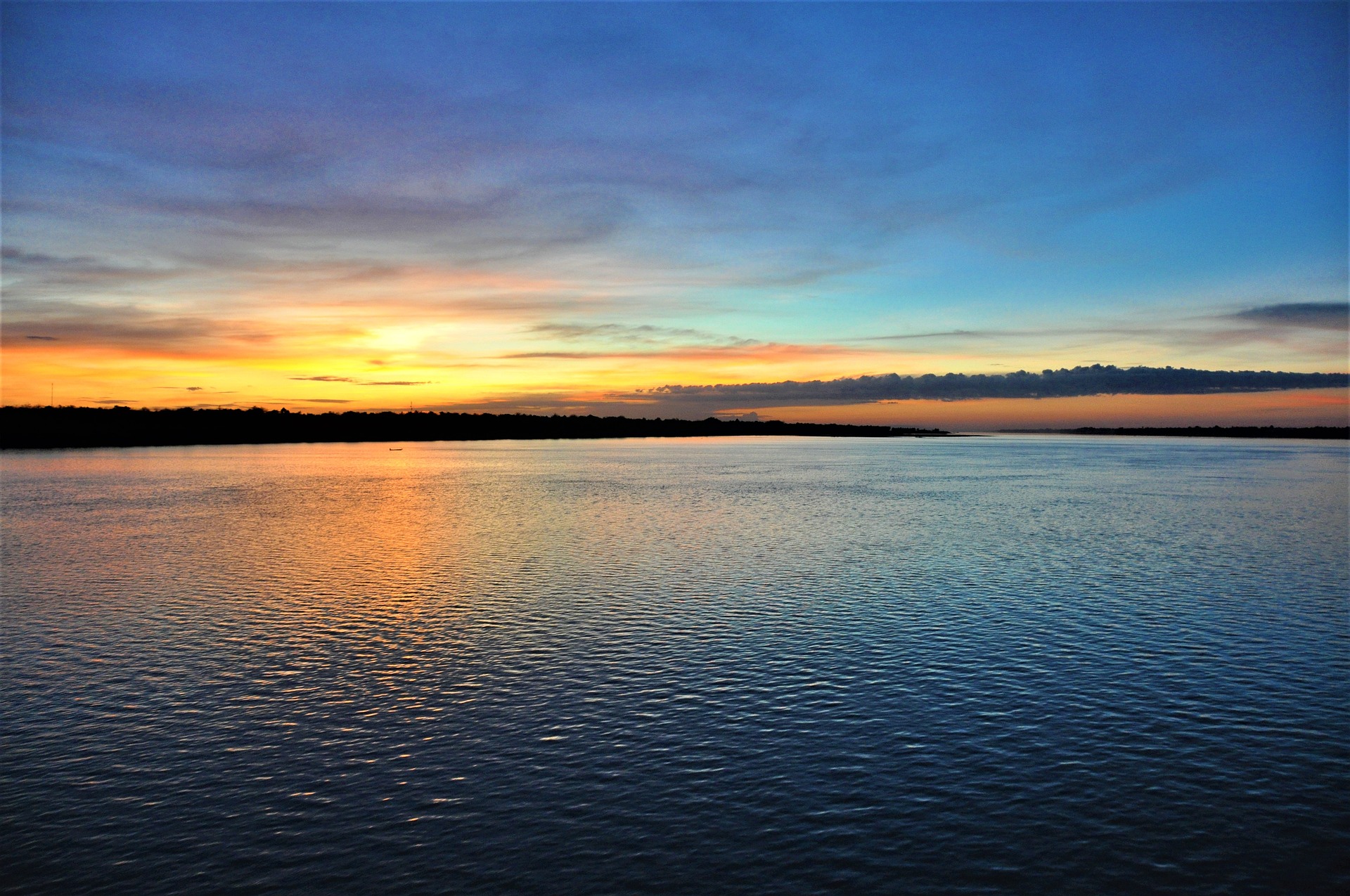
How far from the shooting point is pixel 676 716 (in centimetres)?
2230

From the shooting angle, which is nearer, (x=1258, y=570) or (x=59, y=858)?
(x=59, y=858)

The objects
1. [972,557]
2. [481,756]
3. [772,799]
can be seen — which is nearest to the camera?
[772,799]

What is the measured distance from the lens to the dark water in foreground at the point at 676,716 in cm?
1545

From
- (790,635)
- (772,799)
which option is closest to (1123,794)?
(772,799)

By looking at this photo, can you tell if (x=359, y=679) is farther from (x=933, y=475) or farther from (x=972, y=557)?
(x=933, y=475)

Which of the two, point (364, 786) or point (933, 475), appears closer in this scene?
point (364, 786)

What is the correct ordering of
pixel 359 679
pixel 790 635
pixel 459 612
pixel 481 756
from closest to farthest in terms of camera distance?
pixel 481 756, pixel 359 679, pixel 790 635, pixel 459 612

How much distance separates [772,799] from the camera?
693 inches

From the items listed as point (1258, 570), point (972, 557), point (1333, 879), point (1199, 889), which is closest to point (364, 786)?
point (1199, 889)

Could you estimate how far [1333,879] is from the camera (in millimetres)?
14641

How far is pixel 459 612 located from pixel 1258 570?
37.4 m

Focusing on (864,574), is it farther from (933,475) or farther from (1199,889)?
(933,475)

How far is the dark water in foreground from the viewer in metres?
15.4

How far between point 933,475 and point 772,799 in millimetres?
114583
